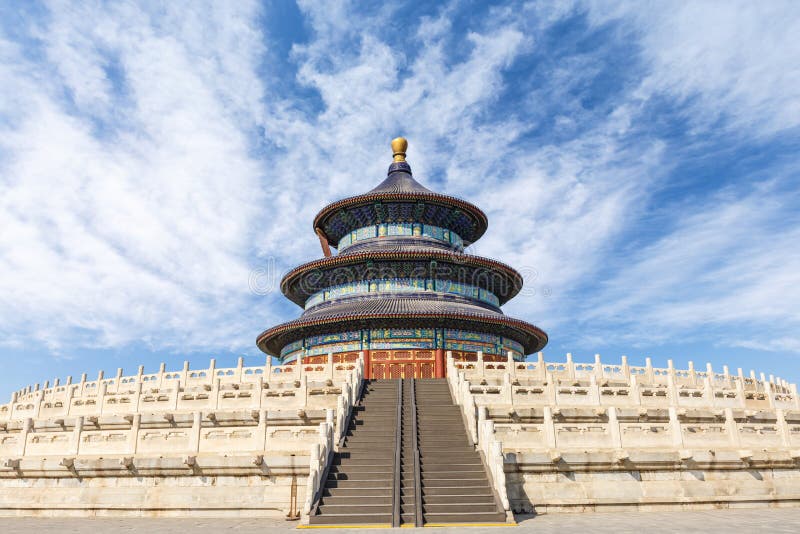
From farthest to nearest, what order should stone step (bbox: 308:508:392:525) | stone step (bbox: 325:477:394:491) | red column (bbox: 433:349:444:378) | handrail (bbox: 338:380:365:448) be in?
red column (bbox: 433:349:444:378) < handrail (bbox: 338:380:365:448) < stone step (bbox: 325:477:394:491) < stone step (bbox: 308:508:392:525)

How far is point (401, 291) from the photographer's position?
39.7m

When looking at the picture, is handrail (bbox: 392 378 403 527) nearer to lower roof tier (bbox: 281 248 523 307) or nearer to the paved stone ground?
the paved stone ground

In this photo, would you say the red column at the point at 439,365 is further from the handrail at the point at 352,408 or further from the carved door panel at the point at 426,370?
the handrail at the point at 352,408

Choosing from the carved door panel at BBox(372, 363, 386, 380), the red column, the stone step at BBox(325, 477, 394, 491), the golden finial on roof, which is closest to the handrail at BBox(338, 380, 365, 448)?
the stone step at BBox(325, 477, 394, 491)

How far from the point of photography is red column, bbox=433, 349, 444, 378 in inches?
1371

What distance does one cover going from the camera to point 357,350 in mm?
35875

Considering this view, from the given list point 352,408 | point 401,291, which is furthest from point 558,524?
point 401,291

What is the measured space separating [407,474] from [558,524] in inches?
149

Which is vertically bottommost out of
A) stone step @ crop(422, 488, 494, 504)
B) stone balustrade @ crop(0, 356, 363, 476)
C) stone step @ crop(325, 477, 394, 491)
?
stone step @ crop(422, 488, 494, 504)

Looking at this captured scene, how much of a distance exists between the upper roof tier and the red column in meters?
12.9

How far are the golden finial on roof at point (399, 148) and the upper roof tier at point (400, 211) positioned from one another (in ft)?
12.6

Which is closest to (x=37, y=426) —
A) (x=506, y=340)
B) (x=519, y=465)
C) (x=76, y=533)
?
(x=76, y=533)

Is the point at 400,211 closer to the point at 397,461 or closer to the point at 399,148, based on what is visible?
the point at 399,148

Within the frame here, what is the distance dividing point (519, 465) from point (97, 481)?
11.5 metres
